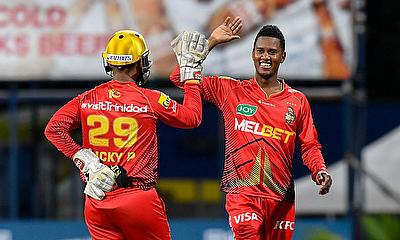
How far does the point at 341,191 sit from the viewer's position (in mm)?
19969

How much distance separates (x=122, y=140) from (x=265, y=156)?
111 cm

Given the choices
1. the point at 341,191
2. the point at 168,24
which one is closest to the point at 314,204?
the point at 341,191

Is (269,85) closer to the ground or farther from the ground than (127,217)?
farther from the ground

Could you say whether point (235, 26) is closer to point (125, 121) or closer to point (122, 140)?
point (125, 121)

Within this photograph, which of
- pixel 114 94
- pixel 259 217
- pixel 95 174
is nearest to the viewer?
pixel 95 174

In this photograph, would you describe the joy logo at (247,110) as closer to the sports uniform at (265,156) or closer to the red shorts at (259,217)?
the sports uniform at (265,156)

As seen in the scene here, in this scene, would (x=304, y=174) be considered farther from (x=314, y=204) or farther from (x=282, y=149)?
(x=282, y=149)

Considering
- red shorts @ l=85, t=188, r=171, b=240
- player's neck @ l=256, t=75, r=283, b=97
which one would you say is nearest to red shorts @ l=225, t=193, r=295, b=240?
red shorts @ l=85, t=188, r=171, b=240

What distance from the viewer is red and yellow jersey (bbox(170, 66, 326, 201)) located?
457 inches

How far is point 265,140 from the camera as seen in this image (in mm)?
11617

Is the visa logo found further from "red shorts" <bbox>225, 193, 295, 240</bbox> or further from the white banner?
the white banner

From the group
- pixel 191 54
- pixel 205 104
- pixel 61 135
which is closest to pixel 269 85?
pixel 191 54

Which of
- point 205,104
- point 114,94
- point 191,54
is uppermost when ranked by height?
point 205,104

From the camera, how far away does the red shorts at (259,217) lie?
11.5 metres
